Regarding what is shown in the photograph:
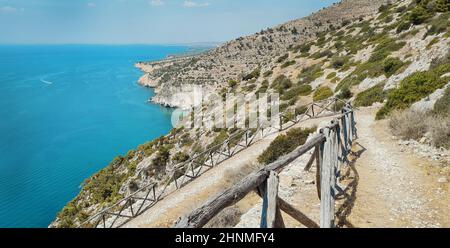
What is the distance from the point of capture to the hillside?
12.2 meters

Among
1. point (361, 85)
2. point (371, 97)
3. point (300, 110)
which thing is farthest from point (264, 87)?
point (371, 97)

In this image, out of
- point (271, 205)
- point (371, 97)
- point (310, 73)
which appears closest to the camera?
point (271, 205)

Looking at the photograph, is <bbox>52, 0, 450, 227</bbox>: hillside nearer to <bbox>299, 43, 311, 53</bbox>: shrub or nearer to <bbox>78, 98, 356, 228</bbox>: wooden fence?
<bbox>299, 43, 311, 53</bbox>: shrub

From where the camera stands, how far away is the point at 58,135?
62281 millimetres

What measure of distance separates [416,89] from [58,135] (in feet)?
209

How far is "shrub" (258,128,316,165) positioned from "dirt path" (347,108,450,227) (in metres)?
5.27

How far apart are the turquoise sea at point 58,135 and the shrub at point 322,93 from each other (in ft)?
94.6

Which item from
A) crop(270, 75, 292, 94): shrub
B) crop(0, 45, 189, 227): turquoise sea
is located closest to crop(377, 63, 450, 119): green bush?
crop(270, 75, 292, 94): shrub

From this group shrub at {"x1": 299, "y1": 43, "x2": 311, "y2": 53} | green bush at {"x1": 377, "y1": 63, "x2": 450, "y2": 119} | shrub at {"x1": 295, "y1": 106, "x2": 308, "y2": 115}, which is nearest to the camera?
green bush at {"x1": 377, "y1": 63, "x2": 450, "y2": 119}

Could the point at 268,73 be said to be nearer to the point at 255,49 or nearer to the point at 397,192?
the point at 397,192

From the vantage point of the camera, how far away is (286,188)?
30.0ft
